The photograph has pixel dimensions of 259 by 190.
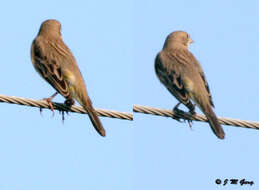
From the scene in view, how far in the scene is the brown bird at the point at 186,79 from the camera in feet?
32.7

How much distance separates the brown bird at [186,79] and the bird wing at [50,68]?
1.82 m

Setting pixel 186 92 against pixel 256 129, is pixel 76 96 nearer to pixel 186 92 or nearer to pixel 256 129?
pixel 186 92

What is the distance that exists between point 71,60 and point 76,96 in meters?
0.87

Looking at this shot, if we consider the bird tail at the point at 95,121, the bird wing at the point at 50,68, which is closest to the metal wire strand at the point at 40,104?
the bird tail at the point at 95,121

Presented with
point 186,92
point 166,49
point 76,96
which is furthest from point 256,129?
point 166,49

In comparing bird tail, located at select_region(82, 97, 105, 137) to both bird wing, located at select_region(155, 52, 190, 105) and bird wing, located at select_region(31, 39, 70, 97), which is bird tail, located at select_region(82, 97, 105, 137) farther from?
bird wing, located at select_region(155, 52, 190, 105)

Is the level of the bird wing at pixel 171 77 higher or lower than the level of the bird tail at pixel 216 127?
higher

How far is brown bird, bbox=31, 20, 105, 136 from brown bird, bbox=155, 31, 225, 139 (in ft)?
4.82

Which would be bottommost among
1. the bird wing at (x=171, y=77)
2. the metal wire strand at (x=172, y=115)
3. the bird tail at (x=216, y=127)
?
the bird tail at (x=216, y=127)

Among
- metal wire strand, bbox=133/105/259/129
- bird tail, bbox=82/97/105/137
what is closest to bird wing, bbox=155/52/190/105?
A: metal wire strand, bbox=133/105/259/129

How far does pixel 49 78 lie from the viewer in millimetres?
10016

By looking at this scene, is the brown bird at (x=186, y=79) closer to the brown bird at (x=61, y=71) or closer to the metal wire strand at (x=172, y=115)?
the metal wire strand at (x=172, y=115)

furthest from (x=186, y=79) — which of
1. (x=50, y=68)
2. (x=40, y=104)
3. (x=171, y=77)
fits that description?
(x=40, y=104)

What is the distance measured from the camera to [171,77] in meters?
10.8
